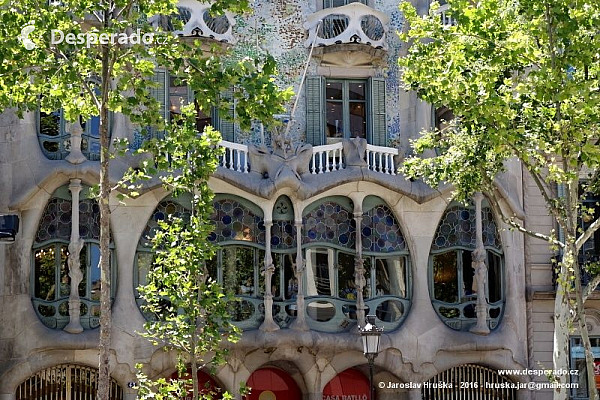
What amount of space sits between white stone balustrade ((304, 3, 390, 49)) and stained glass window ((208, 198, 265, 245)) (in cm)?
368

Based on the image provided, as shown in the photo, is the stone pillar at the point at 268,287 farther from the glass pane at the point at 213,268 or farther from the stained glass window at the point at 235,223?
the glass pane at the point at 213,268

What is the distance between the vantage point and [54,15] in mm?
16328

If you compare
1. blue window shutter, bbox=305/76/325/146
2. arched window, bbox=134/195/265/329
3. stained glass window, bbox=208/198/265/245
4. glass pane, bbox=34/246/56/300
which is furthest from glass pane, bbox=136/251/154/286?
blue window shutter, bbox=305/76/325/146

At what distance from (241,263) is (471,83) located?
7.90m

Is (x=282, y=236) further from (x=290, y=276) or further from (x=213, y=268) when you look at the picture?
(x=213, y=268)

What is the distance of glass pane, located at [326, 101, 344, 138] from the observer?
84.7 feet

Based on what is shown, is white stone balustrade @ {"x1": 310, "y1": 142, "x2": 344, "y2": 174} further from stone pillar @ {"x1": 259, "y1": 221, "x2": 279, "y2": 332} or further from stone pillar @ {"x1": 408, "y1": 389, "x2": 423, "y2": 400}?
stone pillar @ {"x1": 408, "y1": 389, "x2": 423, "y2": 400}

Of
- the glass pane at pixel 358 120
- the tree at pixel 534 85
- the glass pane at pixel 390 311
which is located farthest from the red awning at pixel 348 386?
the tree at pixel 534 85

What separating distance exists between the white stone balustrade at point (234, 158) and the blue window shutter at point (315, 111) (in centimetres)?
169

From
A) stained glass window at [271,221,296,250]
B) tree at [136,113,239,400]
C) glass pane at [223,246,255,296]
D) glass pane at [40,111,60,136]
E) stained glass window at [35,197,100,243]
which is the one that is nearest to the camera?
tree at [136,113,239,400]

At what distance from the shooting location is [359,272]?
2442 cm

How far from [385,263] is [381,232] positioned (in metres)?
0.61

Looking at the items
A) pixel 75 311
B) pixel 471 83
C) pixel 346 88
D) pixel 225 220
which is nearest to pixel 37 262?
pixel 75 311

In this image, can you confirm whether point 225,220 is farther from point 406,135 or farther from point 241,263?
point 406,135
